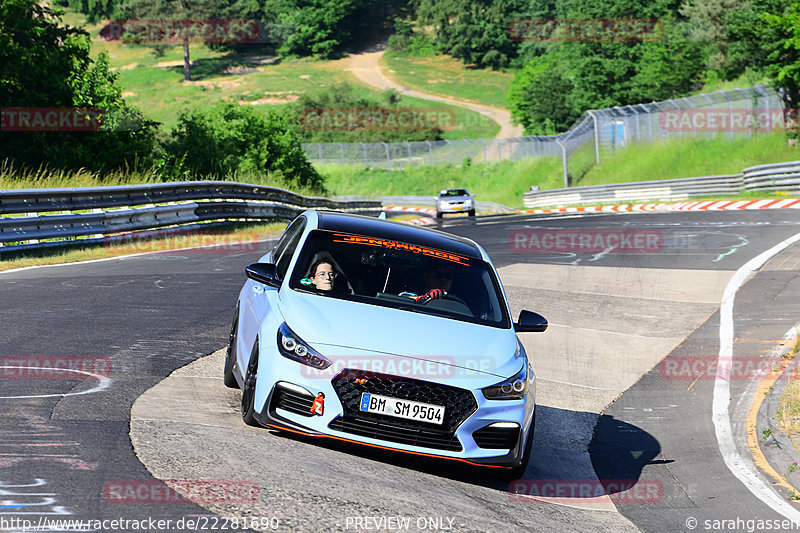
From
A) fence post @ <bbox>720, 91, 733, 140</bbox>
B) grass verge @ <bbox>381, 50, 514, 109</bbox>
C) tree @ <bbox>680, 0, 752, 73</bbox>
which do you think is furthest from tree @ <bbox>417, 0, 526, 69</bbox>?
fence post @ <bbox>720, 91, 733, 140</bbox>

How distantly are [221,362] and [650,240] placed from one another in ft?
52.1

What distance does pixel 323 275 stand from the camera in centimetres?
736

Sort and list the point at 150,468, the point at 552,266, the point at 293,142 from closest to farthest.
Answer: the point at 150,468 → the point at 552,266 → the point at 293,142

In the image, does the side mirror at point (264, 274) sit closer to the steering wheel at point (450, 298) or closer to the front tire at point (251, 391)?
the front tire at point (251, 391)

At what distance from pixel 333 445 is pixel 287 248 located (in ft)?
6.71

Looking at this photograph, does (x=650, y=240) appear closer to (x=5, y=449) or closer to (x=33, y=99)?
(x=33, y=99)

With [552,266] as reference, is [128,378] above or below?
above

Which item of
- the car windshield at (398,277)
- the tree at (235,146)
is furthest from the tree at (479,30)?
the car windshield at (398,277)

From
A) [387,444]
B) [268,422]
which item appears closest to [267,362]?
[268,422]

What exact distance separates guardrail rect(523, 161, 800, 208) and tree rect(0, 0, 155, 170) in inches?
858

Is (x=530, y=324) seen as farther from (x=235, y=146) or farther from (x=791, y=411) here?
(x=235, y=146)

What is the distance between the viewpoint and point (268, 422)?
6.38 meters

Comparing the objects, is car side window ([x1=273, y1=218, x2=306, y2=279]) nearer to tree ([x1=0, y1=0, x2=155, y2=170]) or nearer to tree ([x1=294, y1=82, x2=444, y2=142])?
Result: tree ([x1=0, y1=0, x2=155, y2=170])

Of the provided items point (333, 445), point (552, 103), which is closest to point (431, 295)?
point (333, 445)
